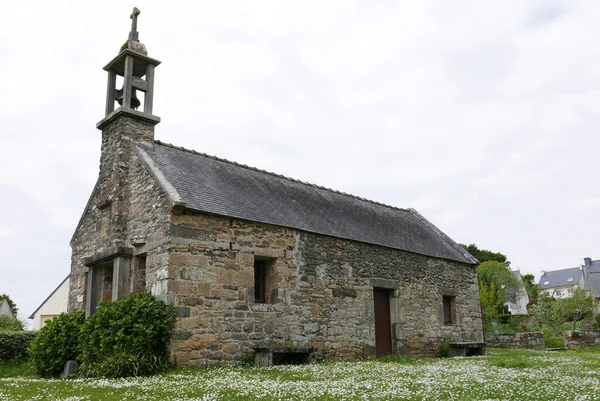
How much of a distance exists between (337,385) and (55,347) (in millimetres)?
6962

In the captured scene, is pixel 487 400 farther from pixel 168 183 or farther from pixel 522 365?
pixel 168 183

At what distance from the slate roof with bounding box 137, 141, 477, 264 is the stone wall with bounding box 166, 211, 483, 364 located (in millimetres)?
345

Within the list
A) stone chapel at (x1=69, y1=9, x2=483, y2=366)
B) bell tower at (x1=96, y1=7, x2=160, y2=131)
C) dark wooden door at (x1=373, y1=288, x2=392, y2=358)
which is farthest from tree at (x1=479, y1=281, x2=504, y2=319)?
bell tower at (x1=96, y1=7, x2=160, y2=131)

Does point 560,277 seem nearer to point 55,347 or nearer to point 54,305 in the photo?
point 54,305

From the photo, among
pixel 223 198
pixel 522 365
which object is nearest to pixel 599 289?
pixel 522 365

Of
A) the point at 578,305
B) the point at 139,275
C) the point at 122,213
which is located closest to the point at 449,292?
the point at 139,275

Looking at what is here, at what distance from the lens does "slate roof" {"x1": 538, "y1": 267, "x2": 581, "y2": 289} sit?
207 feet

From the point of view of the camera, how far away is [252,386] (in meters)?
7.56

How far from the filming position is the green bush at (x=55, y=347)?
432 inches

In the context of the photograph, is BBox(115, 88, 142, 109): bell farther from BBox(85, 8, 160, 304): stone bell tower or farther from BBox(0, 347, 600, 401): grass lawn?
BBox(0, 347, 600, 401): grass lawn

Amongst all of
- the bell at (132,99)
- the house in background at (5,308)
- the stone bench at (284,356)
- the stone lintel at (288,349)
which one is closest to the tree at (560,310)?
the stone bench at (284,356)

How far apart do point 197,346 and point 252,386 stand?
286 centimetres

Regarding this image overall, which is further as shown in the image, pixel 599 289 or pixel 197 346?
pixel 599 289

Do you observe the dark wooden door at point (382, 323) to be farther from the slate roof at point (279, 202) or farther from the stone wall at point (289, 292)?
the slate roof at point (279, 202)
